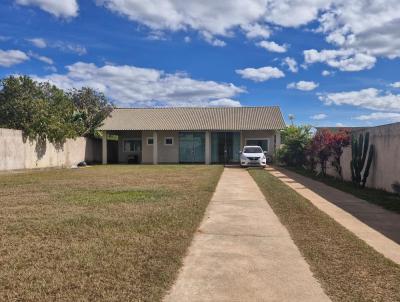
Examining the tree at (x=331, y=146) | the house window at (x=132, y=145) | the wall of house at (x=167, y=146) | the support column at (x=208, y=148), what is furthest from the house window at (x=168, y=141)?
the tree at (x=331, y=146)

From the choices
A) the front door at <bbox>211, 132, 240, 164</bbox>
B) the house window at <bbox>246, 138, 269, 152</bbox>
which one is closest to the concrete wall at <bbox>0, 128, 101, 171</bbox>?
the front door at <bbox>211, 132, 240, 164</bbox>

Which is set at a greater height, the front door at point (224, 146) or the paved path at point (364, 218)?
the front door at point (224, 146)

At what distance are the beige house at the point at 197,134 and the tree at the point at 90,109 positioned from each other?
5.06ft

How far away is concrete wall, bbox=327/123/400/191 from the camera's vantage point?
43.9 feet

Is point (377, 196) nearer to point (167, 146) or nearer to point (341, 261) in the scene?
point (341, 261)

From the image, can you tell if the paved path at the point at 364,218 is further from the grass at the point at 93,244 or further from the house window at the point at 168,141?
the house window at the point at 168,141

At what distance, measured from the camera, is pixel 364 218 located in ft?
31.1

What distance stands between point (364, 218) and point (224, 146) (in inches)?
1008

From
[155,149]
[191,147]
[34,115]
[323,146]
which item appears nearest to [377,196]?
[323,146]

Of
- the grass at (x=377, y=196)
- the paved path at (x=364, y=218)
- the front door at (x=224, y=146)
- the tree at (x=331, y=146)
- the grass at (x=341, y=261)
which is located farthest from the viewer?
the front door at (x=224, y=146)

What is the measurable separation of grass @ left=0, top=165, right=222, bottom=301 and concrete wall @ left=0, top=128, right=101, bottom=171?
→ 31.6ft

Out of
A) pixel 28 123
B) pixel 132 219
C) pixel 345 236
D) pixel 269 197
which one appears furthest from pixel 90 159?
pixel 345 236

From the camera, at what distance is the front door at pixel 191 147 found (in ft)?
115

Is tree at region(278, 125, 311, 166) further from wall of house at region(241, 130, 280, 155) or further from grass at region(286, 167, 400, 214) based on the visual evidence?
grass at region(286, 167, 400, 214)
